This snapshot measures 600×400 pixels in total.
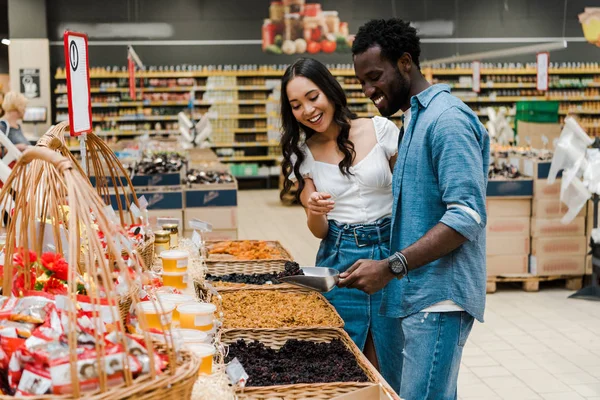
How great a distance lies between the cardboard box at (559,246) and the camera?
6047 mm

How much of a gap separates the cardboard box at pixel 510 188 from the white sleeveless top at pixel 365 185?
142 inches

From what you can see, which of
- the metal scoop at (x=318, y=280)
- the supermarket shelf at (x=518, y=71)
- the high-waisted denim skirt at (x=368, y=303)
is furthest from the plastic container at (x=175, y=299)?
the supermarket shelf at (x=518, y=71)

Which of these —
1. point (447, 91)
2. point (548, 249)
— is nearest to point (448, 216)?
point (447, 91)

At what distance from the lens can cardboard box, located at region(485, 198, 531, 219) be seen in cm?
604

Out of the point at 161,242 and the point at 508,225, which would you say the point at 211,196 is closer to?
the point at 161,242

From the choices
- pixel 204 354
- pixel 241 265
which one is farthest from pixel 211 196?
A: pixel 204 354

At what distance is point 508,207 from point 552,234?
457 mm

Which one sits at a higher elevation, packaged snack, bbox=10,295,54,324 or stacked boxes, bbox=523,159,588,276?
packaged snack, bbox=10,295,54,324

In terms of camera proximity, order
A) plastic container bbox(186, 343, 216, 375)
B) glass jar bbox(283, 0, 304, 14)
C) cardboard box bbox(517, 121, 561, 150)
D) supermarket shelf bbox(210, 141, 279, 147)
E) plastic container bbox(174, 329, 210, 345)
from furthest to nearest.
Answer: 1. supermarket shelf bbox(210, 141, 279, 147)
2. glass jar bbox(283, 0, 304, 14)
3. cardboard box bbox(517, 121, 561, 150)
4. plastic container bbox(174, 329, 210, 345)
5. plastic container bbox(186, 343, 216, 375)

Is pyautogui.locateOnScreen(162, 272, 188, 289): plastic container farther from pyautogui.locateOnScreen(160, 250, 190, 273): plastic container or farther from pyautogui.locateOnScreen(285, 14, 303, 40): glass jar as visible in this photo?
pyautogui.locateOnScreen(285, 14, 303, 40): glass jar

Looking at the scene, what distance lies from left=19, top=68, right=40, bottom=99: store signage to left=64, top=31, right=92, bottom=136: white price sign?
11952 millimetres

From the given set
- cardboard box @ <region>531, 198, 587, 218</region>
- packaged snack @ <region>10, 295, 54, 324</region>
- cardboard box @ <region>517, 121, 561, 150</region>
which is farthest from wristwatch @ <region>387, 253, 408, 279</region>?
cardboard box @ <region>517, 121, 561, 150</region>

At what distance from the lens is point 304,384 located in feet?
5.78

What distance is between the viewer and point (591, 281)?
604cm
